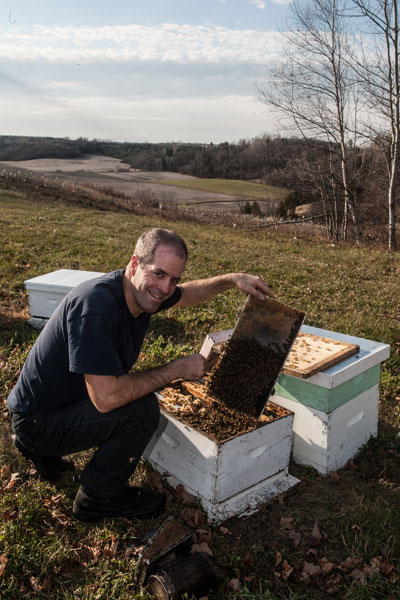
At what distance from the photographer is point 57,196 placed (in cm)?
2344

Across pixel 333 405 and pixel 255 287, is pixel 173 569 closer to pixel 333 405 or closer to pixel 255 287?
pixel 333 405

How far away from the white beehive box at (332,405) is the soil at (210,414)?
0.21 meters

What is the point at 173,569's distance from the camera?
2.52m

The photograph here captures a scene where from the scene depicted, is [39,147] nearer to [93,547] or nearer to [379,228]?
[379,228]

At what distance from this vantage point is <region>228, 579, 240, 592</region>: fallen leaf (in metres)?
2.58

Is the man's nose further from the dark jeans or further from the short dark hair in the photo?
the dark jeans

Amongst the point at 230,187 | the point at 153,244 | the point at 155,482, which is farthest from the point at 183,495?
the point at 230,187

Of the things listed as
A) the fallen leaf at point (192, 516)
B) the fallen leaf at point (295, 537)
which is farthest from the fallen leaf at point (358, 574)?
the fallen leaf at point (192, 516)

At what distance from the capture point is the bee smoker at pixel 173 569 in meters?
2.45

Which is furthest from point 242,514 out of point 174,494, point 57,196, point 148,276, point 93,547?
point 57,196

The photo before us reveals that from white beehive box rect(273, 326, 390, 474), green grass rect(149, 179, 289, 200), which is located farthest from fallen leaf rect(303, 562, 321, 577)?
green grass rect(149, 179, 289, 200)

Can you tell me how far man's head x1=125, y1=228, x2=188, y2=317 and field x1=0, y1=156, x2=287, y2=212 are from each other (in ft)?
123

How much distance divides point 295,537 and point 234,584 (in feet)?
1.77

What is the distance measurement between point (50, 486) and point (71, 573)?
0.81 metres
